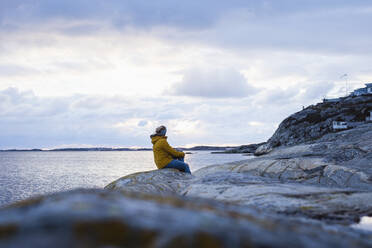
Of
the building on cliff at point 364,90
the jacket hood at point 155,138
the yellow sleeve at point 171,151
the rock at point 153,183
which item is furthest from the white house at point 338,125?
the rock at point 153,183

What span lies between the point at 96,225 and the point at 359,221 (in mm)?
4291

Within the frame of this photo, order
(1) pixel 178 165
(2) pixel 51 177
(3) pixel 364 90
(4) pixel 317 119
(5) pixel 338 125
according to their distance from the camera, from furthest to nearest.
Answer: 1. (3) pixel 364 90
2. (4) pixel 317 119
3. (5) pixel 338 125
4. (2) pixel 51 177
5. (1) pixel 178 165

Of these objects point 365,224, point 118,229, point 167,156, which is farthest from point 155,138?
point 118,229

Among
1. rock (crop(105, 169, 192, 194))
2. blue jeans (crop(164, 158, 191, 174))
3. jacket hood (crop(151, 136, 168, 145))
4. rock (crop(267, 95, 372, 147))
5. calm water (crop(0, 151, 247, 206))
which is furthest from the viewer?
rock (crop(267, 95, 372, 147))

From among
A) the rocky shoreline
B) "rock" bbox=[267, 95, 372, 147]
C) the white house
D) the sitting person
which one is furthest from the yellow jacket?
the white house

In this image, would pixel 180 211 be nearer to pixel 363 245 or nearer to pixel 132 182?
pixel 363 245

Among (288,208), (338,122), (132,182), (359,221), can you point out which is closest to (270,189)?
(288,208)

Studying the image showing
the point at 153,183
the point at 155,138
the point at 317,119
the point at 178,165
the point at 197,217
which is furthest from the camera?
the point at 317,119

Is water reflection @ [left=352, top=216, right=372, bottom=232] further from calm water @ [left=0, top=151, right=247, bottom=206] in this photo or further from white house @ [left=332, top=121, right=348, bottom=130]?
white house @ [left=332, top=121, right=348, bottom=130]

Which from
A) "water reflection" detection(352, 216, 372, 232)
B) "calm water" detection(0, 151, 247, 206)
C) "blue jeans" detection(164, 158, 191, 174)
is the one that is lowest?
"calm water" detection(0, 151, 247, 206)

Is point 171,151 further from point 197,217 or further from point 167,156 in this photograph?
point 197,217

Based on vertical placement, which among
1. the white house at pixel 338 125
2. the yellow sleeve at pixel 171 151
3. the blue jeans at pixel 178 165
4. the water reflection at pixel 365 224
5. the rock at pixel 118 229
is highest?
the white house at pixel 338 125

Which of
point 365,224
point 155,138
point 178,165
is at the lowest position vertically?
point 365,224

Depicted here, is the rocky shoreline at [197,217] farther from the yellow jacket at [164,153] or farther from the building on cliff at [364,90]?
the building on cliff at [364,90]
